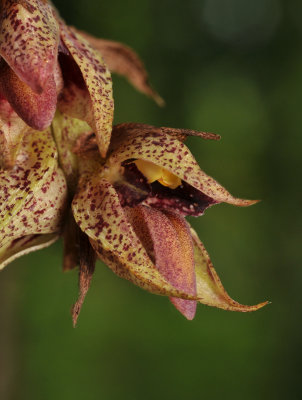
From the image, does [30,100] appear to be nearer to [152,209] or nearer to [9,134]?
[9,134]

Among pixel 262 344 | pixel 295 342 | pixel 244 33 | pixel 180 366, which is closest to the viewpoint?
pixel 180 366

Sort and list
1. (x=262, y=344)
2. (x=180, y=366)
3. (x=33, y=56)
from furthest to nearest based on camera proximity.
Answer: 1. (x=262, y=344)
2. (x=180, y=366)
3. (x=33, y=56)

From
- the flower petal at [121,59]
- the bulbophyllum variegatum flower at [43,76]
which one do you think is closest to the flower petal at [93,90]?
the bulbophyllum variegatum flower at [43,76]

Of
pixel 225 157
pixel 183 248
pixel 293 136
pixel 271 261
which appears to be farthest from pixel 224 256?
pixel 183 248

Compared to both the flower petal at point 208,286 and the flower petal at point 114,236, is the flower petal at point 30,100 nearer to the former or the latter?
the flower petal at point 114,236

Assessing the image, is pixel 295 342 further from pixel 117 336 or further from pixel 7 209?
pixel 7 209

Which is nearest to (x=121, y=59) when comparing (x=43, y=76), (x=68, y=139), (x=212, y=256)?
(x=68, y=139)

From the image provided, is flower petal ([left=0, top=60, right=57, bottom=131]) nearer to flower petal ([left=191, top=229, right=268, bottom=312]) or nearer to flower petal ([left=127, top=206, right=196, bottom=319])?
flower petal ([left=127, top=206, right=196, bottom=319])
